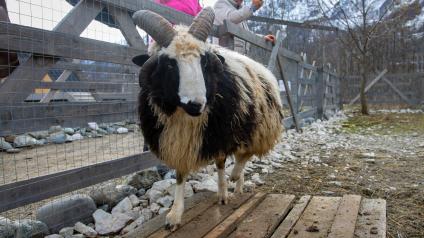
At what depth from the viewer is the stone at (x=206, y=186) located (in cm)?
356

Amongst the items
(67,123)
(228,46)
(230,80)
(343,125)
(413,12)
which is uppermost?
(413,12)

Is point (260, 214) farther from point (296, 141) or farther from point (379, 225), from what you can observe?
point (296, 141)

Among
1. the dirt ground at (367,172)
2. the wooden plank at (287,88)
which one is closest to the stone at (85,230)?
the dirt ground at (367,172)

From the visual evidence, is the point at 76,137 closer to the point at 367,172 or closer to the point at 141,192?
the point at 141,192

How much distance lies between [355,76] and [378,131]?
8073 mm

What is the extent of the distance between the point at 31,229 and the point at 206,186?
1.60 metres

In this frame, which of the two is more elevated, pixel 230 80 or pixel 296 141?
pixel 230 80

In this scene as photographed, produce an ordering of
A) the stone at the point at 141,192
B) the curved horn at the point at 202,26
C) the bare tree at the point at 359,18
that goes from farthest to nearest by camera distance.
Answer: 1. the bare tree at the point at 359,18
2. the stone at the point at 141,192
3. the curved horn at the point at 202,26

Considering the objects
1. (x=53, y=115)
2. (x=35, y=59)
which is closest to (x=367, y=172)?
(x=53, y=115)

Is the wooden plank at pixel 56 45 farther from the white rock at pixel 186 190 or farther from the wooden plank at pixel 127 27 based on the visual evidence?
the white rock at pixel 186 190

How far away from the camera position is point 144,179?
3.74 m

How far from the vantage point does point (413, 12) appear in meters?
14.9

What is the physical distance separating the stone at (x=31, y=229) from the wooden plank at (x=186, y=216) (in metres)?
0.59

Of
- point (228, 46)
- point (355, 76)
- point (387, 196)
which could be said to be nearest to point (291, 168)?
point (387, 196)
